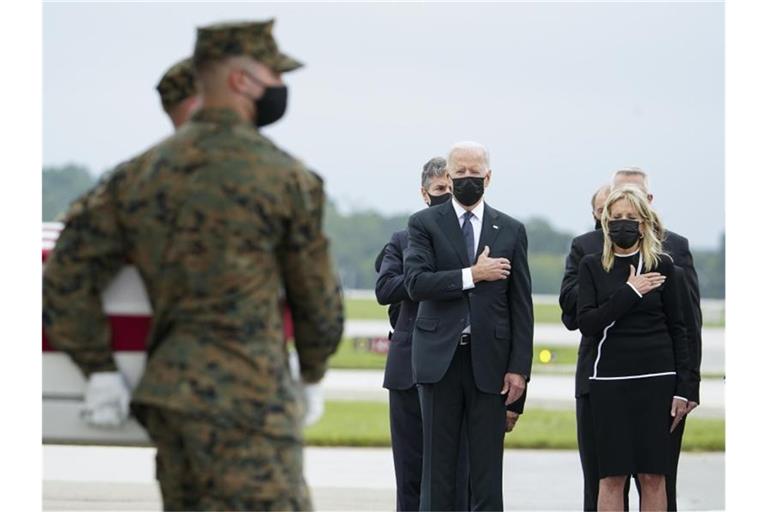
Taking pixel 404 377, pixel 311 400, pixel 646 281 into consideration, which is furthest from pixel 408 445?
pixel 311 400

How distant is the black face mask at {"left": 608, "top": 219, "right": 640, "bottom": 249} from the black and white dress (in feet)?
0.34

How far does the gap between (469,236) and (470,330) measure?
0.41 metres

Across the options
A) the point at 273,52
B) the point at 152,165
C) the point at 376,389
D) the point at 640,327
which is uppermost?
the point at 273,52

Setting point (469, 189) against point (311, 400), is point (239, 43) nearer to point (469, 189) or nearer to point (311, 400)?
point (311, 400)

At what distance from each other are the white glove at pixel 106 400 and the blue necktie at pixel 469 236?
2401 millimetres

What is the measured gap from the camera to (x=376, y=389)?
18125 mm

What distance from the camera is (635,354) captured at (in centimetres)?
664

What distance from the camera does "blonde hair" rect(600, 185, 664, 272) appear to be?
6633 mm

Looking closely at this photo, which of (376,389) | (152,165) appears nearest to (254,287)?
(152,165)

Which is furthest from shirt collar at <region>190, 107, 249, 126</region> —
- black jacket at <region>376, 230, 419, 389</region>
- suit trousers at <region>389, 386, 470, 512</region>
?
suit trousers at <region>389, 386, 470, 512</region>

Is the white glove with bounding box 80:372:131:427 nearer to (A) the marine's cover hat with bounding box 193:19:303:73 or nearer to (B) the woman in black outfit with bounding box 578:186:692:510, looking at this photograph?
(A) the marine's cover hat with bounding box 193:19:303:73

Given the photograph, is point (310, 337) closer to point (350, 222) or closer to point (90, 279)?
point (90, 279)

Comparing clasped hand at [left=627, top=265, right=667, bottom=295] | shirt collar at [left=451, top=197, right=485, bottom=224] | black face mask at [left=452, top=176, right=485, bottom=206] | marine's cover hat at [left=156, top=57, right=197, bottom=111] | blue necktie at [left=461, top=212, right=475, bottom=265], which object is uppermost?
marine's cover hat at [left=156, top=57, right=197, bottom=111]
